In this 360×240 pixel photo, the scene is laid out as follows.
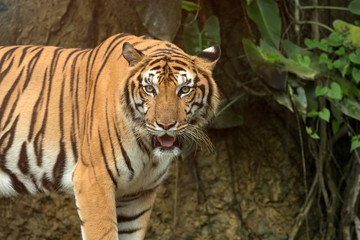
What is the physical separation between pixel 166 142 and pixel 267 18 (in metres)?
1.64

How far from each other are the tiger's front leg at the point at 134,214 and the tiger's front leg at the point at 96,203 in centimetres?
36

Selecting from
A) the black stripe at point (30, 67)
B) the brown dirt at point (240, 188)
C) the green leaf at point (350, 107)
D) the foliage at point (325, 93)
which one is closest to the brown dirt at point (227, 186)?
the brown dirt at point (240, 188)

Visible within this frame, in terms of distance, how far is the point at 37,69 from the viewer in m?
3.22

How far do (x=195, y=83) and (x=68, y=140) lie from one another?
75cm

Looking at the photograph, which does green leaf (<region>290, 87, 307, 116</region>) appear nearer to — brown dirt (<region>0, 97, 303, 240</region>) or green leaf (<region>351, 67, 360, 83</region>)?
green leaf (<region>351, 67, 360, 83</region>)

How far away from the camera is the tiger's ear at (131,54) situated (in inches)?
106

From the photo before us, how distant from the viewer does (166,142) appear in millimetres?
2676

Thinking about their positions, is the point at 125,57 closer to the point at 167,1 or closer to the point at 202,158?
the point at 167,1

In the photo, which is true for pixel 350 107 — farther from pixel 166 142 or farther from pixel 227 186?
pixel 166 142

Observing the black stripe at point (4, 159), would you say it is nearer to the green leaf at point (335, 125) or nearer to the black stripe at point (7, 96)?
the black stripe at point (7, 96)

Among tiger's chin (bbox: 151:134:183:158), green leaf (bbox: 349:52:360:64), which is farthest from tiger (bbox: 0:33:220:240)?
green leaf (bbox: 349:52:360:64)

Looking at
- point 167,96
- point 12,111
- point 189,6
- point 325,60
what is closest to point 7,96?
point 12,111

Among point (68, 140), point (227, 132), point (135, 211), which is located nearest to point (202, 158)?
point (227, 132)

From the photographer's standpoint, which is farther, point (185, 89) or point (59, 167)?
point (59, 167)
